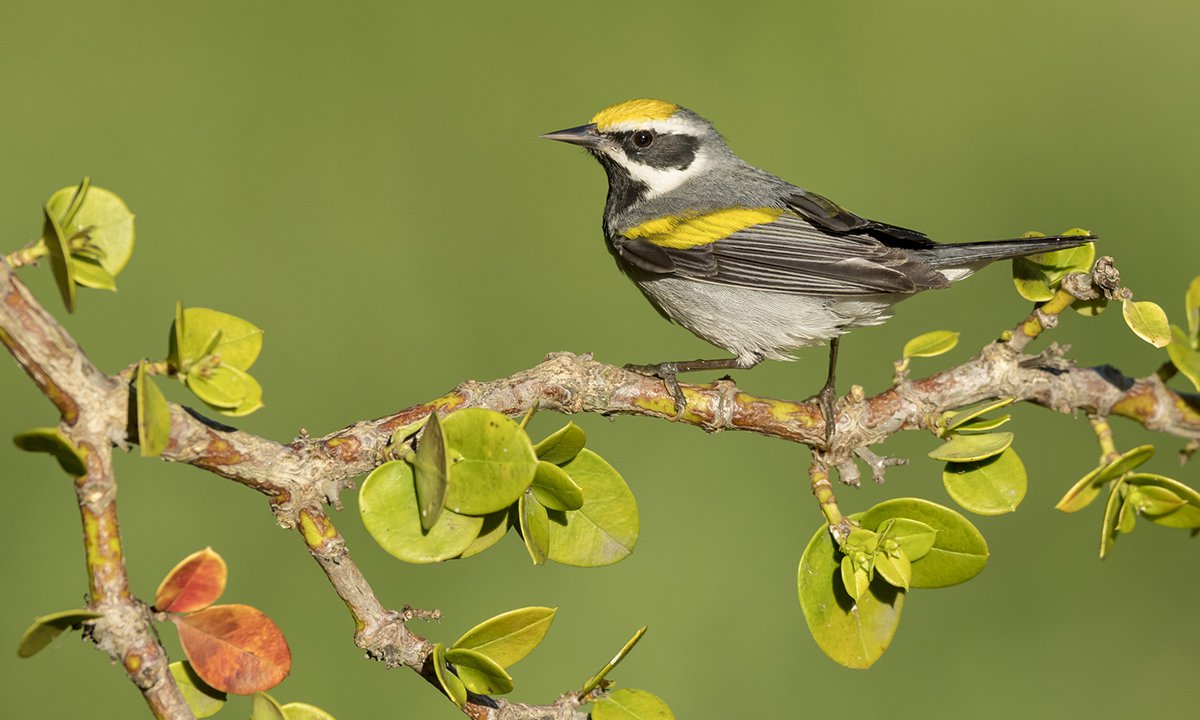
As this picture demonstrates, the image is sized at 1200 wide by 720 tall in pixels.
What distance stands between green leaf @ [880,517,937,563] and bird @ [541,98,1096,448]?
4.23 ft

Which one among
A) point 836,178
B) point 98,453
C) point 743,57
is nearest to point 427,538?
point 98,453

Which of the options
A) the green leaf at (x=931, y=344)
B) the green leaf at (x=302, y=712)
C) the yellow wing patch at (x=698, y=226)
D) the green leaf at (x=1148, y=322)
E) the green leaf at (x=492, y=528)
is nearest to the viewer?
the green leaf at (x=302, y=712)

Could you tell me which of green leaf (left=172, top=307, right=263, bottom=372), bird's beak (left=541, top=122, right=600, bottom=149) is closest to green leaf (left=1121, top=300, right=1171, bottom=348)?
green leaf (left=172, top=307, right=263, bottom=372)

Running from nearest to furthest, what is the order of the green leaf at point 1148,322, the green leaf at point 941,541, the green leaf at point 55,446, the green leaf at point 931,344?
1. the green leaf at point 55,446
2. the green leaf at point 941,541
3. the green leaf at point 1148,322
4. the green leaf at point 931,344

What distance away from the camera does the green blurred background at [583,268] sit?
402 cm

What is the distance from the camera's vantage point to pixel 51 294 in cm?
439

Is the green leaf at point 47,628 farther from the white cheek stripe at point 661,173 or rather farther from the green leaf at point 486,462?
the white cheek stripe at point 661,173

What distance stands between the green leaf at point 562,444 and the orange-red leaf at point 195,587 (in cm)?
47

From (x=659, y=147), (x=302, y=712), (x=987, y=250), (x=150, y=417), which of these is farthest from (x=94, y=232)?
(x=659, y=147)

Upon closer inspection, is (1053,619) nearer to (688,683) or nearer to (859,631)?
(688,683)

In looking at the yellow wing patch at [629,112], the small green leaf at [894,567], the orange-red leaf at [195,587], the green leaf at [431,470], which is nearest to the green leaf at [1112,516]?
the small green leaf at [894,567]

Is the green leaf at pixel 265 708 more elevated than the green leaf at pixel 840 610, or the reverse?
the green leaf at pixel 265 708

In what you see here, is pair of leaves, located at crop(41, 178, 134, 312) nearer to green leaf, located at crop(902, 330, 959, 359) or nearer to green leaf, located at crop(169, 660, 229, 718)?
green leaf, located at crop(169, 660, 229, 718)

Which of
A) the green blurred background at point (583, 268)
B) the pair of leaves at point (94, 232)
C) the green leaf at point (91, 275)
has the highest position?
the pair of leaves at point (94, 232)
